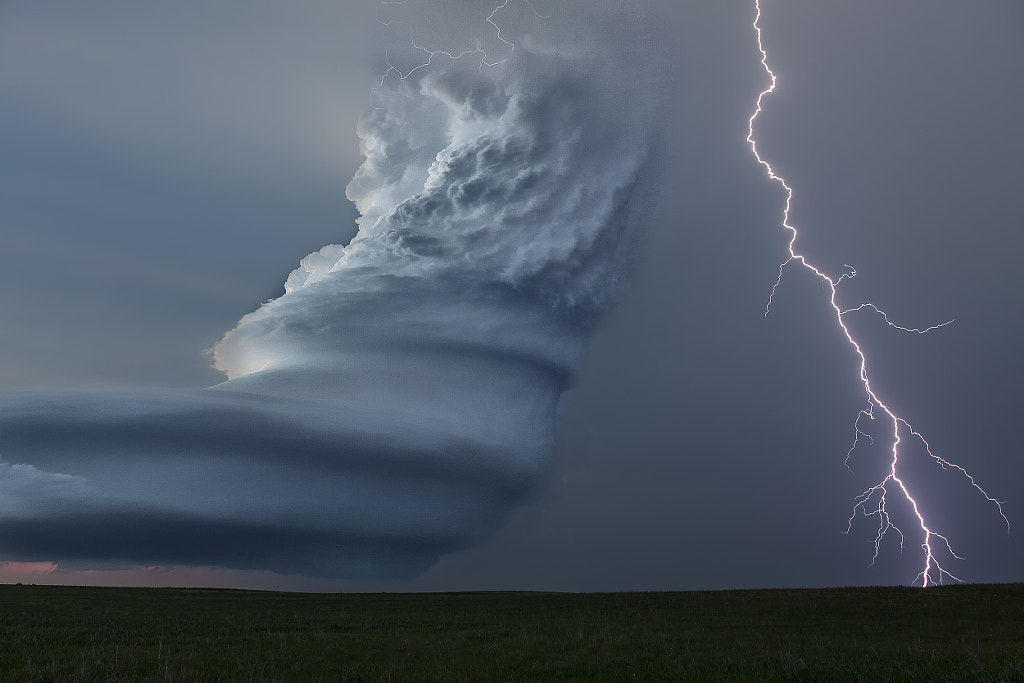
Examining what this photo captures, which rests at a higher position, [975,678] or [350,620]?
[975,678]

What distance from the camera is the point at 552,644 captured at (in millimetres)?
20469

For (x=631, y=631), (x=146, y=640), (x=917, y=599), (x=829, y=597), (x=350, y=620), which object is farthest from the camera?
(x=829, y=597)

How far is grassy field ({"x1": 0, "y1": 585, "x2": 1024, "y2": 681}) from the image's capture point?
1440cm

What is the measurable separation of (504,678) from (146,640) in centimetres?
1569

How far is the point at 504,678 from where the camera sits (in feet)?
45.2

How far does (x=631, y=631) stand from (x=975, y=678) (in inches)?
523

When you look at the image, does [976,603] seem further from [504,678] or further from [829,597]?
[504,678]

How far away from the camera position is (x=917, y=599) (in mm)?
38375

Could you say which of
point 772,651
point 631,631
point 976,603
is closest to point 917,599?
point 976,603

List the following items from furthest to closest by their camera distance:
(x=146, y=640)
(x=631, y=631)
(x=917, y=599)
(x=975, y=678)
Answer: (x=917, y=599)
(x=631, y=631)
(x=146, y=640)
(x=975, y=678)

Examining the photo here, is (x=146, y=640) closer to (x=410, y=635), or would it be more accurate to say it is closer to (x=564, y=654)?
(x=410, y=635)

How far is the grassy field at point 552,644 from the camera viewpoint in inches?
567

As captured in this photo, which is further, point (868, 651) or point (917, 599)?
point (917, 599)

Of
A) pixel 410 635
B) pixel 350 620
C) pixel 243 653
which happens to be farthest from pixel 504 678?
pixel 350 620
